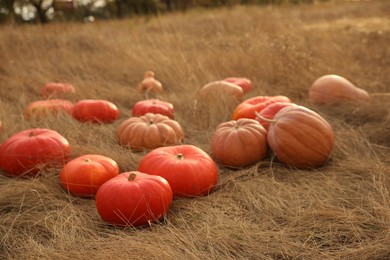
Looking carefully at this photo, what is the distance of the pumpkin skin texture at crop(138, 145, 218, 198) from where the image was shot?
7.88 ft

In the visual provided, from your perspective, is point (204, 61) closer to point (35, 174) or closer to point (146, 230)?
point (35, 174)

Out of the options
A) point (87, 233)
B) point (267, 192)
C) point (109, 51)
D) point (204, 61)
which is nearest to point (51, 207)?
point (87, 233)

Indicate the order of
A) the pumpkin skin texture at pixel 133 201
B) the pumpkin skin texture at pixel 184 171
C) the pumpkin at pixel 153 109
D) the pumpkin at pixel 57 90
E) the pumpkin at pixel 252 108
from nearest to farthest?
the pumpkin skin texture at pixel 133 201 < the pumpkin skin texture at pixel 184 171 < the pumpkin at pixel 252 108 < the pumpkin at pixel 153 109 < the pumpkin at pixel 57 90

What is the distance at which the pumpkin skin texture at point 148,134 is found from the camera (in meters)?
3.18

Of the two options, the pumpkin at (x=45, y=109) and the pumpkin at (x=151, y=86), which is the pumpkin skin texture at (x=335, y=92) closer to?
the pumpkin at (x=151, y=86)

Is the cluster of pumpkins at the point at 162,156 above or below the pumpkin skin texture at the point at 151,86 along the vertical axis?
above

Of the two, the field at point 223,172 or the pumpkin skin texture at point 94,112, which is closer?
the field at point 223,172

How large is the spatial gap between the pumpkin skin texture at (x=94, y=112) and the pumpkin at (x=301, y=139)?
1725 millimetres

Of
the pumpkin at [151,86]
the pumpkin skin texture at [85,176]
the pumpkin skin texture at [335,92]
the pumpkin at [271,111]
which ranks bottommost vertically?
the pumpkin at [151,86]

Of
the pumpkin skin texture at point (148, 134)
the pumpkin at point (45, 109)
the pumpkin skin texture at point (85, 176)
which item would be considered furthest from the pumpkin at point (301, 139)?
the pumpkin at point (45, 109)

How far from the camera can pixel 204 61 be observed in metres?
5.84

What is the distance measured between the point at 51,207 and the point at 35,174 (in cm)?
50

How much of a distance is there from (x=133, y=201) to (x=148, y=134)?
1.12 m

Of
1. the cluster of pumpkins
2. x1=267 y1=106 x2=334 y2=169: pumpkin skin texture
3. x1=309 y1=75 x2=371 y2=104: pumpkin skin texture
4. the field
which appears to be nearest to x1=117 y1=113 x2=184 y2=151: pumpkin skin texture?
the cluster of pumpkins
